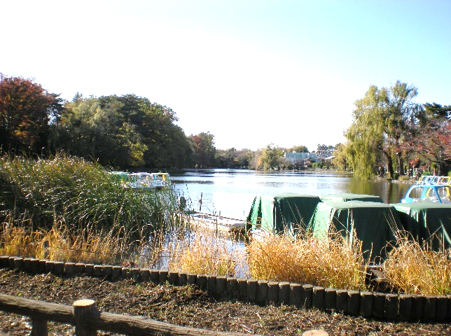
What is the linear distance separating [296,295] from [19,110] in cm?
3823

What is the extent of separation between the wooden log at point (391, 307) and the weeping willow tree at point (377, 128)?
4145 cm

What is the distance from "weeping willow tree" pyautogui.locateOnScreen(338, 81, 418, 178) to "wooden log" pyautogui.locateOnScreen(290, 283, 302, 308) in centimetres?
4154

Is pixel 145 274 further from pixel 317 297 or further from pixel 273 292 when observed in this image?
pixel 317 297

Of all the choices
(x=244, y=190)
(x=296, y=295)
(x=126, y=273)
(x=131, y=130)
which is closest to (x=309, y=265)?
(x=296, y=295)

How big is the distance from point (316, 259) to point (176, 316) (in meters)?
1.88

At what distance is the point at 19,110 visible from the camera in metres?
37.6

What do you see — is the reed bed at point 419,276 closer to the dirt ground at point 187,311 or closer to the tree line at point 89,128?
the dirt ground at point 187,311

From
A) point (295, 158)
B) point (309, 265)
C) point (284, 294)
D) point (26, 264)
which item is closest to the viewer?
point (284, 294)

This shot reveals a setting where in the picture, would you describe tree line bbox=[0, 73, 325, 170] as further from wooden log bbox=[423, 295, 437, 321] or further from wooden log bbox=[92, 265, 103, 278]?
wooden log bbox=[423, 295, 437, 321]

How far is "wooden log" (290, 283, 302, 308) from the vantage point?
15.3 feet

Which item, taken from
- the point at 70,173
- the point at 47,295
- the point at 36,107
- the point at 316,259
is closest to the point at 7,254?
the point at 47,295

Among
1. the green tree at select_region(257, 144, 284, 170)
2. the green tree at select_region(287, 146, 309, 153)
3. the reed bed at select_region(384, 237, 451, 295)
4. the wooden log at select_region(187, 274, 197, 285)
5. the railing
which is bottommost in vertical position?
the wooden log at select_region(187, 274, 197, 285)

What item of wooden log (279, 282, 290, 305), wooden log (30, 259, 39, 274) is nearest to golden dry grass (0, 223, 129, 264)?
wooden log (30, 259, 39, 274)

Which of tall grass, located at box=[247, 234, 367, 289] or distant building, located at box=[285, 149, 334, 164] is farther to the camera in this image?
distant building, located at box=[285, 149, 334, 164]
